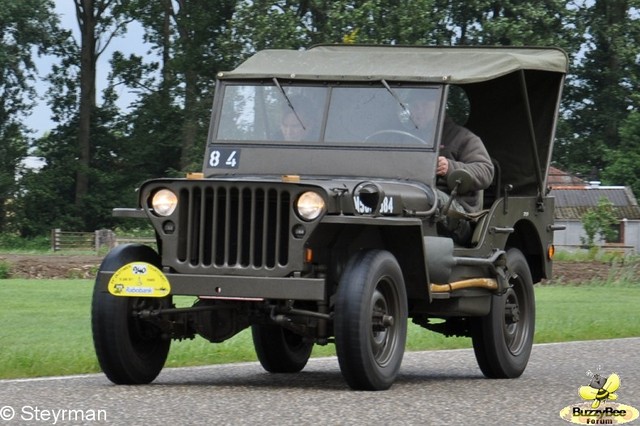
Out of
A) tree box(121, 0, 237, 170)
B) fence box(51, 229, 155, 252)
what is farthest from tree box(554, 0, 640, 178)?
fence box(51, 229, 155, 252)

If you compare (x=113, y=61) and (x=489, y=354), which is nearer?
(x=489, y=354)

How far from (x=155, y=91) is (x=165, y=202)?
182 ft

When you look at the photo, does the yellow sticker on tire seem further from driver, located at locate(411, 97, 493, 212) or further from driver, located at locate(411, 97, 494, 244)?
driver, located at locate(411, 97, 493, 212)

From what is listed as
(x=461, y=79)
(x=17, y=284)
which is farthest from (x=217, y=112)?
(x=17, y=284)

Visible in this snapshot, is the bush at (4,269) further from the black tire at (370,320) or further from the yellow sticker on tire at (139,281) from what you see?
the black tire at (370,320)

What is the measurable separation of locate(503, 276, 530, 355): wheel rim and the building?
5952cm

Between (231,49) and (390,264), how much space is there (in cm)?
4484

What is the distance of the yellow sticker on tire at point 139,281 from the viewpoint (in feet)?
31.9

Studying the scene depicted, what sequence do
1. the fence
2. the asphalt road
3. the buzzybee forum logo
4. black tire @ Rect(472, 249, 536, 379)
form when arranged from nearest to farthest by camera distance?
the asphalt road
the buzzybee forum logo
black tire @ Rect(472, 249, 536, 379)
the fence

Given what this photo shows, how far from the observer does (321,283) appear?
952 cm

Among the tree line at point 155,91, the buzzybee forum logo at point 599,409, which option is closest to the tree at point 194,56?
the tree line at point 155,91

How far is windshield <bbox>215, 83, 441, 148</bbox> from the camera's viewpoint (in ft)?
37.0

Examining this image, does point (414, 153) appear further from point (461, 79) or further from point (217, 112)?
point (217, 112)

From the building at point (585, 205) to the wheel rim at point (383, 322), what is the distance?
2444 inches
